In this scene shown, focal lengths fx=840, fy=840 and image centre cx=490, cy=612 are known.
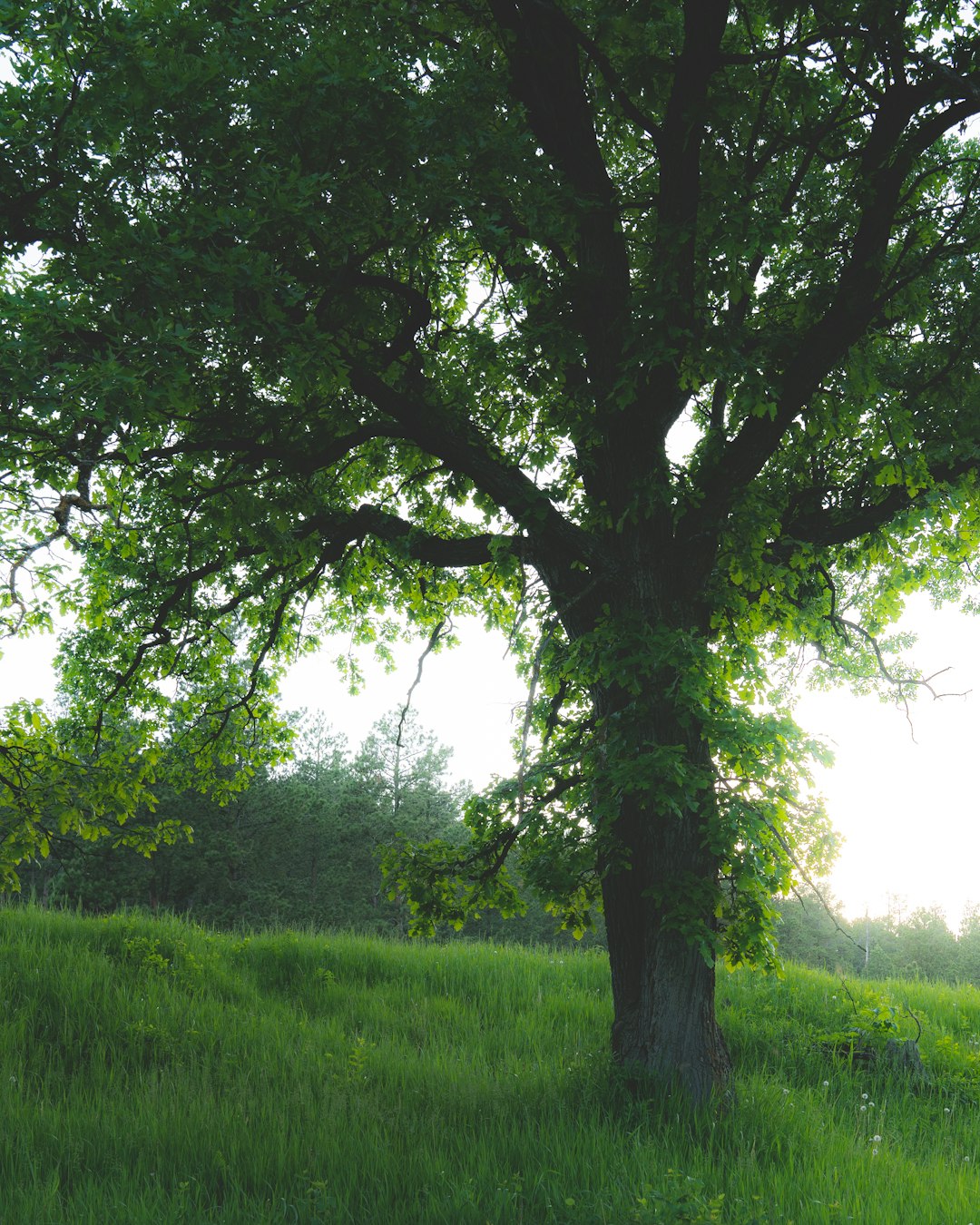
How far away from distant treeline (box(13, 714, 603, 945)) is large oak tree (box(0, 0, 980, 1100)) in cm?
3286

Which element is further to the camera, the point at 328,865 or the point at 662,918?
the point at 328,865

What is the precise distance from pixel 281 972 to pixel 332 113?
9.53m

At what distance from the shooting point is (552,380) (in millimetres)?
7410

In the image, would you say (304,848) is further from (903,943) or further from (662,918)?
(662,918)

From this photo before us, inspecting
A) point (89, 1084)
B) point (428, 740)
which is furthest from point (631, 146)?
point (428, 740)

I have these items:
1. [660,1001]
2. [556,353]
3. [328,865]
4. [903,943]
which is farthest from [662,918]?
[903,943]

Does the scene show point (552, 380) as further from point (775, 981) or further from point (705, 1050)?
point (775, 981)

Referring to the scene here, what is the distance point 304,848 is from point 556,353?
45.9m

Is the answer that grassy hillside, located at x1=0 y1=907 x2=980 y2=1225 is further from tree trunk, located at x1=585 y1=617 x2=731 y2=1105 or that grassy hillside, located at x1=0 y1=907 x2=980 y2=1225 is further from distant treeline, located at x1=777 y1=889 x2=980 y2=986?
distant treeline, located at x1=777 y1=889 x2=980 y2=986

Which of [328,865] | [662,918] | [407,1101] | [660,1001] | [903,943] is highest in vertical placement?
[662,918]

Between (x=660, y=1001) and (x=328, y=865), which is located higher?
(x=660, y=1001)

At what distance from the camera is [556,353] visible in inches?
252

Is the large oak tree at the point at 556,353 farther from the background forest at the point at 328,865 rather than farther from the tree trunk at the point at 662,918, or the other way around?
the background forest at the point at 328,865

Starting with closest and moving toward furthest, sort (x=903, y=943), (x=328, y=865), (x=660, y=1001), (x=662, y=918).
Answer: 1. (x=662, y=918)
2. (x=660, y=1001)
3. (x=328, y=865)
4. (x=903, y=943)
